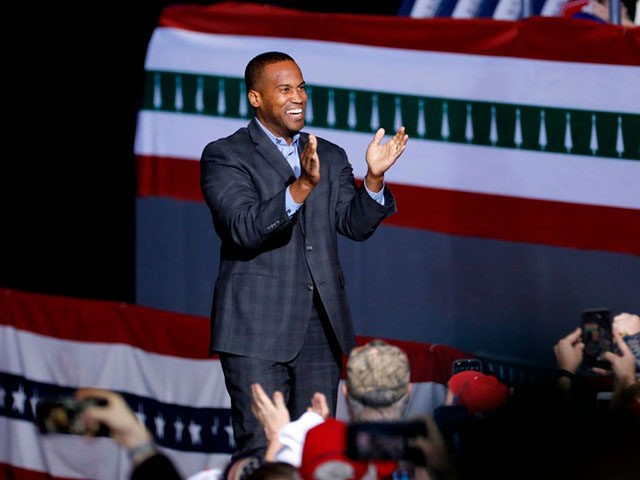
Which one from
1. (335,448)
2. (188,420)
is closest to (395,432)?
(335,448)

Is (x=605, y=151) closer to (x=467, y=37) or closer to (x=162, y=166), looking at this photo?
(x=467, y=37)

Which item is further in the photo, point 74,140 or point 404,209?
point 74,140

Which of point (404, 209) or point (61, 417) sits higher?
point (404, 209)

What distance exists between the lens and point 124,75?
6375mm

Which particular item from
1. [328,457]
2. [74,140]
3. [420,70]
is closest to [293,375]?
[328,457]

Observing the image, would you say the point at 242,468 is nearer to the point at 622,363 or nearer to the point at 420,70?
the point at 622,363

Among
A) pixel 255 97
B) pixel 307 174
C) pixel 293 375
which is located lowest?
pixel 293 375

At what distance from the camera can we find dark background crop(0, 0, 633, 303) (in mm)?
6332

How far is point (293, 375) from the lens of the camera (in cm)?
379

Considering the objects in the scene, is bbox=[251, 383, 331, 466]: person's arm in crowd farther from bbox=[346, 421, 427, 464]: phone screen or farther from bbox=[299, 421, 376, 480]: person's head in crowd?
bbox=[346, 421, 427, 464]: phone screen

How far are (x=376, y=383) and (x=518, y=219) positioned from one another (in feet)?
9.74

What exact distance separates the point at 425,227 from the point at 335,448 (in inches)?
135

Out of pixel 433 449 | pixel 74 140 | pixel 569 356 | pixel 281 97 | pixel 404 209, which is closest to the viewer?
pixel 433 449

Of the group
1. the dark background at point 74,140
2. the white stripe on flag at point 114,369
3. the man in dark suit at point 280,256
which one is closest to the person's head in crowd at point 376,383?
the man in dark suit at point 280,256
